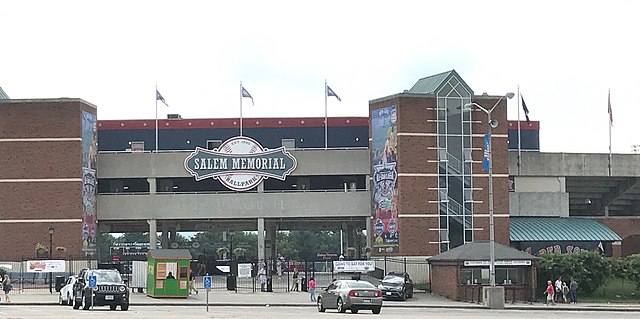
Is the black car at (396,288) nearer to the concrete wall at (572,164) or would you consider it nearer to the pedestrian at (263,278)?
the pedestrian at (263,278)

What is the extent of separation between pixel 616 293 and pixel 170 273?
2600 cm

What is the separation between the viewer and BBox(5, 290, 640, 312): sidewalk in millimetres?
54281

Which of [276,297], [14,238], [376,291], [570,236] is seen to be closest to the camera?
[376,291]

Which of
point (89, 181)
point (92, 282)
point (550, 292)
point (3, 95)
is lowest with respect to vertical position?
point (550, 292)

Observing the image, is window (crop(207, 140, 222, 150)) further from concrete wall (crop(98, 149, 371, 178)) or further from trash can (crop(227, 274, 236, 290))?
trash can (crop(227, 274, 236, 290))

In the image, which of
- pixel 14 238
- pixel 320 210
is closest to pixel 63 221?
pixel 14 238

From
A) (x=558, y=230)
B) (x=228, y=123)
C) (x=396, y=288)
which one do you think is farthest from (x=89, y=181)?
(x=558, y=230)

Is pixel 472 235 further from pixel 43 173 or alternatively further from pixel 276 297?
pixel 43 173

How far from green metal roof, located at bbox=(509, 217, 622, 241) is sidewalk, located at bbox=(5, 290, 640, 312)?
17351 mm

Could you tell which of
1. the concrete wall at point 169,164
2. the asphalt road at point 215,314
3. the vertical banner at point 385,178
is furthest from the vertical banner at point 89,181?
the asphalt road at point 215,314

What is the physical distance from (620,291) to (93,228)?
36.4 metres

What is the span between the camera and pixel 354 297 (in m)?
44.4

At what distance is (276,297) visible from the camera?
61906 millimetres

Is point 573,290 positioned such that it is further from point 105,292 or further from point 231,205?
point 105,292
